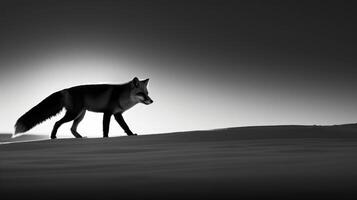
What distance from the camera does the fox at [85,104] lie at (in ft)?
21.2

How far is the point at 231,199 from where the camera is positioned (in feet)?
5.28

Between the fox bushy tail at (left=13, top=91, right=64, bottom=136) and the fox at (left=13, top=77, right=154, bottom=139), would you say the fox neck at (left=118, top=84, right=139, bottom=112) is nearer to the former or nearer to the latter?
the fox at (left=13, top=77, right=154, bottom=139)

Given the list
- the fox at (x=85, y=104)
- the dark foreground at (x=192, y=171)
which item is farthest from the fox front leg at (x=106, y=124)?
the dark foreground at (x=192, y=171)

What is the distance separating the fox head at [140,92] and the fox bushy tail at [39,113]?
3.27 ft

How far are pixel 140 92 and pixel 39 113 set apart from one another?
141 cm

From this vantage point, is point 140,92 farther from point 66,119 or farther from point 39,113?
point 39,113

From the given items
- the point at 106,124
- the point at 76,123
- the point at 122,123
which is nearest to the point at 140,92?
the point at 122,123

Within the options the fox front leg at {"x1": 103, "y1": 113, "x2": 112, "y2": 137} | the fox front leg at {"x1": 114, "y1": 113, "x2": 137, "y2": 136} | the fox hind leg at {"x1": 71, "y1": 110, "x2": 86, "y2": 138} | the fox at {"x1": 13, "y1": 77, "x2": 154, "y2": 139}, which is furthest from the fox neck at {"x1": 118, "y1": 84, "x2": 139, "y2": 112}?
the fox hind leg at {"x1": 71, "y1": 110, "x2": 86, "y2": 138}

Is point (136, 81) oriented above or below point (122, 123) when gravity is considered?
above

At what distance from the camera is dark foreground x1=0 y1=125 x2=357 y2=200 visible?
1724 millimetres

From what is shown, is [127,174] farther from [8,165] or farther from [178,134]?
[178,134]

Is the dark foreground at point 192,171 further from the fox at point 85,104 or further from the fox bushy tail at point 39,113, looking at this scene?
the fox bushy tail at point 39,113

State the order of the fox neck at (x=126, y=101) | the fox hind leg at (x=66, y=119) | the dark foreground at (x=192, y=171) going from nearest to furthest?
the dark foreground at (x=192, y=171)
the fox hind leg at (x=66, y=119)
the fox neck at (x=126, y=101)

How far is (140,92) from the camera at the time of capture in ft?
22.1
